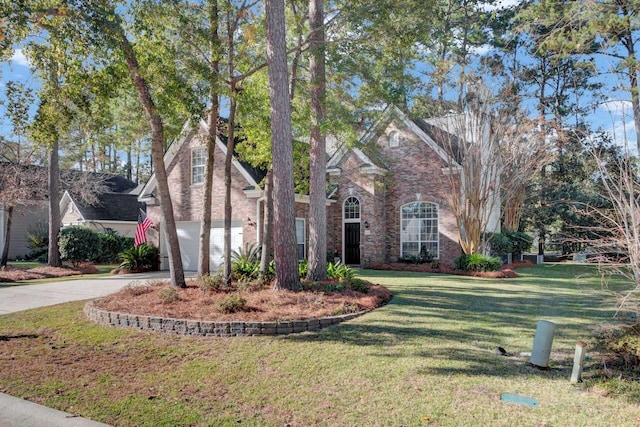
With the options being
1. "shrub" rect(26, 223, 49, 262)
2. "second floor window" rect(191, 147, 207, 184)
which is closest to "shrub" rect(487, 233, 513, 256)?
"second floor window" rect(191, 147, 207, 184)

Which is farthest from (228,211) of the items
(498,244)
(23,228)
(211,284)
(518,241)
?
(23,228)

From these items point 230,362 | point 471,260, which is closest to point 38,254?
point 471,260

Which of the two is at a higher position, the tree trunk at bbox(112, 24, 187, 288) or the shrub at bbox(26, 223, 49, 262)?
the tree trunk at bbox(112, 24, 187, 288)

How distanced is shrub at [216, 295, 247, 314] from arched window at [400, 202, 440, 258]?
43.2ft

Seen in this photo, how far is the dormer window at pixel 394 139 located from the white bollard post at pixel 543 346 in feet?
51.4

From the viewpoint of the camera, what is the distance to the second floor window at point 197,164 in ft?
60.6

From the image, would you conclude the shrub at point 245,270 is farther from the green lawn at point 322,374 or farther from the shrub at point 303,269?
the green lawn at point 322,374

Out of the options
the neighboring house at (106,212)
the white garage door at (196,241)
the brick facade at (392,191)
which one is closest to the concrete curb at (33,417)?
the white garage door at (196,241)

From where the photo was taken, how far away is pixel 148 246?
1891 cm

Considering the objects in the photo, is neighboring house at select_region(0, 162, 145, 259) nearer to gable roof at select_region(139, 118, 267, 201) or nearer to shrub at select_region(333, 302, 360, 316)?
gable roof at select_region(139, 118, 267, 201)

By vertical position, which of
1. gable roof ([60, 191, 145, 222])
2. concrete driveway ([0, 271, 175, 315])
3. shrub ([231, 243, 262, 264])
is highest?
gable roof ([60, 191, 145, 222])

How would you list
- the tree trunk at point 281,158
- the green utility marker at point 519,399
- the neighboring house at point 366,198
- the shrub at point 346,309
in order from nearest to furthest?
1. the green utility marker at point 519,399
2. the shrub at point 346,309
3. the tree trunk at point 281,158
4. the neighboring house at point 366,198

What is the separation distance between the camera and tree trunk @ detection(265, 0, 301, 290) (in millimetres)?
9125

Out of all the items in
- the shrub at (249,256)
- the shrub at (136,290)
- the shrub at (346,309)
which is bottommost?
the shrub at (346,309)
